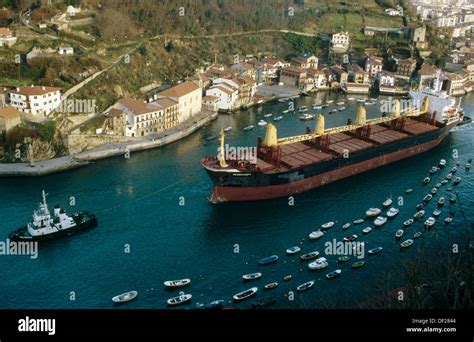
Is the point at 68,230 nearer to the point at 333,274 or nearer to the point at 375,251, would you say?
the point at 333,274

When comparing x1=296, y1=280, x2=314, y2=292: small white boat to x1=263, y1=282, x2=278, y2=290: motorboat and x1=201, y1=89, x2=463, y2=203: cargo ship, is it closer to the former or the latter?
x1=263, y1=282, x2=278, y2=290: motorboat

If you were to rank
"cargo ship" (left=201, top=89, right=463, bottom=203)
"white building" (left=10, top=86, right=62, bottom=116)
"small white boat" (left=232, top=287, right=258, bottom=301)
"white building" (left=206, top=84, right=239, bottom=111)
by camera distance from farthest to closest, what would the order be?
"white building" (left=206, top=84, right=239, bottom=111) → "white building" (left=10, top=86, right=62, bottom=116) → "cargo ship" (left=201, top=89, right=463, bottom=203) → "small white boat" (left=232, top=287, right=258, bottom=301)

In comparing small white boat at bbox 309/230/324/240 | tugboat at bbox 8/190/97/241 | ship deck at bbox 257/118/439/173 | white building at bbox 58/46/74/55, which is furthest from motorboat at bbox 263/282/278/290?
white building at bbox 58/46/74/55

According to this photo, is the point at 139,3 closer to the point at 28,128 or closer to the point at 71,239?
the point at 28,128

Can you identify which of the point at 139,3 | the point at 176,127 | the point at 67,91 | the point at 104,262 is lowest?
the point at 104,262

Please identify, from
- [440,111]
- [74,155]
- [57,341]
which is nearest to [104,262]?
[74,155]

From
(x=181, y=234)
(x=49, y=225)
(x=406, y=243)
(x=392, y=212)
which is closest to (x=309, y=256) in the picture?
(x=406, y=243)

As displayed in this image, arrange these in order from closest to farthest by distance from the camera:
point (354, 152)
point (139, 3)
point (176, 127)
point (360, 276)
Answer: point (360, 276) → point (354, 152) → point (176, 127) → point (139, 3)
